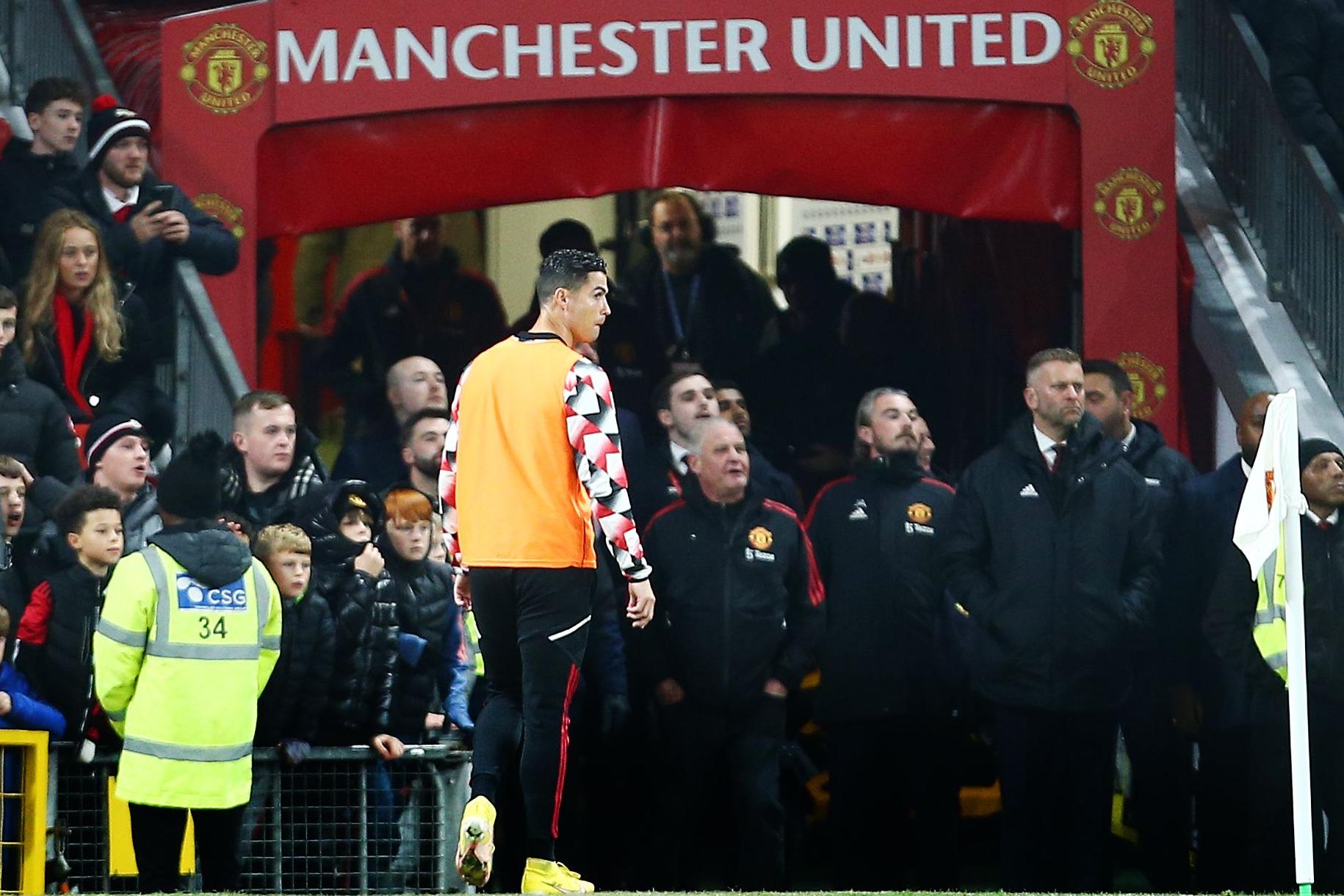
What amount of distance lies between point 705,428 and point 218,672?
7.85 feet

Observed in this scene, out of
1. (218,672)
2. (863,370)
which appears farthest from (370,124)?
(218,672)

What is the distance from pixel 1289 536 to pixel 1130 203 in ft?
10.8

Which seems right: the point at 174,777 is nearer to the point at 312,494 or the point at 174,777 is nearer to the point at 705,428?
the point at 312,494

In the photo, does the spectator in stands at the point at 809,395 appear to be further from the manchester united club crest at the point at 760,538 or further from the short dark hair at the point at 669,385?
the manchester united club crest at the point at 760,538

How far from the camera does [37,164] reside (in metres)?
9.28

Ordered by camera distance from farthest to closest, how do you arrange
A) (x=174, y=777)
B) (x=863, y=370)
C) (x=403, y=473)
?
(x=863, y=370)
(x=403, y=473)
(x=174, y=777)

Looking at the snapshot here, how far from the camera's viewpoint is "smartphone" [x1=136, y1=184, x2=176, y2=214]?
9469mm

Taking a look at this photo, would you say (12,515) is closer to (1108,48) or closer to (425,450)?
(425,450)

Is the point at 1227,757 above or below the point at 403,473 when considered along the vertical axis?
below

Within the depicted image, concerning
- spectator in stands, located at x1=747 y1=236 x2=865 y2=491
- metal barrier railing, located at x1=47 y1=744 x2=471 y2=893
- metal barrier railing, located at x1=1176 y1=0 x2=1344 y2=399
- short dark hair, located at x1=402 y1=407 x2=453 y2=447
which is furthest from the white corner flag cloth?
short dark hair, located at x1=402 y1=407 x2=453 y2=447

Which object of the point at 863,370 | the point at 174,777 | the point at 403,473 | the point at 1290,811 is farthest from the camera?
the point at 863,370

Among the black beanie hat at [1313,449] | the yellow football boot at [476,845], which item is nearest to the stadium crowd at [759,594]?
the black beanie hat at [1313,449]

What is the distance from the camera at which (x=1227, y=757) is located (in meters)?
9.01

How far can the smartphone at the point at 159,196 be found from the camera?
947 cm
